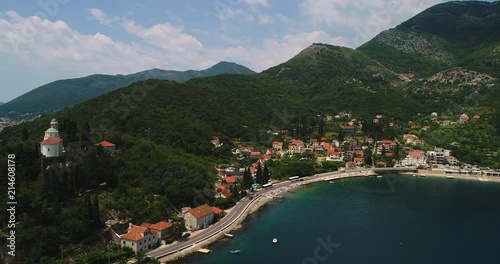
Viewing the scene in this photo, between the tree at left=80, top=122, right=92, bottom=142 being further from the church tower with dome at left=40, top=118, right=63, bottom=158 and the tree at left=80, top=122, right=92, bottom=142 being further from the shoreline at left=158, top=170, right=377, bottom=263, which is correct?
the shoreline at left=158, top=170, right=377, bottom=263

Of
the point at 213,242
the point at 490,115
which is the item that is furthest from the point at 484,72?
the point at 213,242

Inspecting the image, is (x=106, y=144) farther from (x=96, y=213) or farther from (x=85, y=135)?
(x=96, y=213)

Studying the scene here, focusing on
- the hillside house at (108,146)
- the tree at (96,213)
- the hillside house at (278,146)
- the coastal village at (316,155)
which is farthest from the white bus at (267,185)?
the tree at (96,213)

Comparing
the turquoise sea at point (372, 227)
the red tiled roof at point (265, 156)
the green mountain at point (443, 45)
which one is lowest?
the turquoise sea at point (372, 227)

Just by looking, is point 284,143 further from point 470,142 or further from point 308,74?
point 308,74

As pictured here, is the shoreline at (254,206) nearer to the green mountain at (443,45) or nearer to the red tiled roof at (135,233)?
the red tiled roof at (135,233)

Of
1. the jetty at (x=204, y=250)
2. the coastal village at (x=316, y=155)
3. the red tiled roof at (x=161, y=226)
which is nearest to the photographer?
the jetty at (x=204, y=250)

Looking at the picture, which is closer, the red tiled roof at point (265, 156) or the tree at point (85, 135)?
the tree at point (85, 135)
